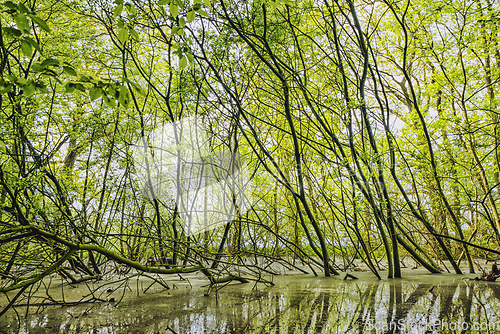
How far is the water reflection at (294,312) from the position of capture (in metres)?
1.63

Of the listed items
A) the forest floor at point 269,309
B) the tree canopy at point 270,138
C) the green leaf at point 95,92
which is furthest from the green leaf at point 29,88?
the tree canopy at point 270,138

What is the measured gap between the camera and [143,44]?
4.50 m

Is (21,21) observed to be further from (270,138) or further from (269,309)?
(270,138)

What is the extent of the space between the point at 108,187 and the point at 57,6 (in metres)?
2.58

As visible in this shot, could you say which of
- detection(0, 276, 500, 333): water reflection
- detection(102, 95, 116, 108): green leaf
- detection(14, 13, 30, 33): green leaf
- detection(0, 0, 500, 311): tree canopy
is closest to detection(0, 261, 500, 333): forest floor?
detection(0, 276, 500, 333): water reflection

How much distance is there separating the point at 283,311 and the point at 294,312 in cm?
8

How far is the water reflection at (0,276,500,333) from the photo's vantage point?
1.63 meters

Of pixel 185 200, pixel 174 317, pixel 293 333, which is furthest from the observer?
pixel 185 200

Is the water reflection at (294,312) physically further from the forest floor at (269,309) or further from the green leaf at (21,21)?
the green leaf at (21,21)

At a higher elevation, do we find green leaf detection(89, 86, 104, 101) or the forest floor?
green leaf detection(89, 86, 104, 101)

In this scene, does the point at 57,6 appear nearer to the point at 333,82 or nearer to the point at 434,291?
the point at 333,82

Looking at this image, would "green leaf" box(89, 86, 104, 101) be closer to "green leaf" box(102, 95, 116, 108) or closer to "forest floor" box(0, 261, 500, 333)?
"green leaf" box(102, 95, 116, 108)

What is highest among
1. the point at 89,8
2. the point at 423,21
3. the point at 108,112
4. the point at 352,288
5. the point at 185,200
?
the point at 89,8

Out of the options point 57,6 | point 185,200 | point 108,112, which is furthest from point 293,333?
point 57,6
